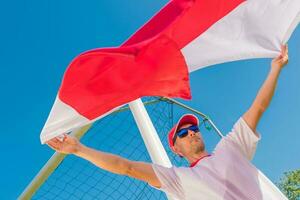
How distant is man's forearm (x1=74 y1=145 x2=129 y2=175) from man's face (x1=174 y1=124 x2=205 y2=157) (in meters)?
0.36

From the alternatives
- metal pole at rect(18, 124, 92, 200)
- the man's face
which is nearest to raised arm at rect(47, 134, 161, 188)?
the man's face

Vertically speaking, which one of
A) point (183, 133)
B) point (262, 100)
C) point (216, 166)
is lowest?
point (216, 166)

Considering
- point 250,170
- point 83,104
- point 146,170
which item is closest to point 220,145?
point 250,170

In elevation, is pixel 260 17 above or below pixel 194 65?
above

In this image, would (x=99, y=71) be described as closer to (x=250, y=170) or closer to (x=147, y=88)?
(x=147, y=88)

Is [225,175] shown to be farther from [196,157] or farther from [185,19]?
[185,19]

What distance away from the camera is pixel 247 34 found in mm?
3375

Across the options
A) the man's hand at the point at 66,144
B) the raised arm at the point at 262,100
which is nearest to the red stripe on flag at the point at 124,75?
the man's hand at the point at 66,144

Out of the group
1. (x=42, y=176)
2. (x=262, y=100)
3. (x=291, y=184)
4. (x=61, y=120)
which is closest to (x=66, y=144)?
(x=61, y=120)

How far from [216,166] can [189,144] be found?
27 centimetres

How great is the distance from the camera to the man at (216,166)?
2680 mm

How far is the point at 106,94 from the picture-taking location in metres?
3.37

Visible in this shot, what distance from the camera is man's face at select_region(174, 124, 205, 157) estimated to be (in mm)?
2963

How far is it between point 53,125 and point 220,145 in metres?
1.11
